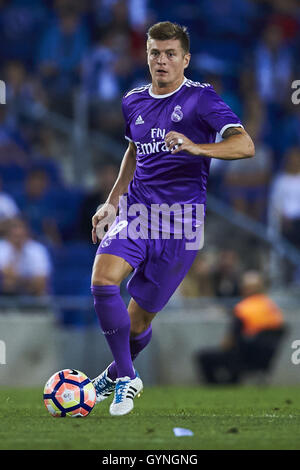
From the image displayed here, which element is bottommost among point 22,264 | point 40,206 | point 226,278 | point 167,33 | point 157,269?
point 226,278

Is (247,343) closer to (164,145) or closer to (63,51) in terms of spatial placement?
(164,145)

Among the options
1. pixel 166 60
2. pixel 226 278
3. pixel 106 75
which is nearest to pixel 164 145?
pixel 166 60

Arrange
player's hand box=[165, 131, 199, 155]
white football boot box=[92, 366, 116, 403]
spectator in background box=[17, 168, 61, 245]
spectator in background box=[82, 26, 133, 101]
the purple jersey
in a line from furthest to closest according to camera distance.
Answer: spectator in background box=[82, 26, 133, 101] < spectator in background box=[17, 168, 61, 245] < white football boot box=[92, 366, 116, 403] < the purple jersey < player's hand box=[165, 131, 199, 155]

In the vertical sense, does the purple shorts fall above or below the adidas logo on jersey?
below

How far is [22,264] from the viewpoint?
41.9 ft

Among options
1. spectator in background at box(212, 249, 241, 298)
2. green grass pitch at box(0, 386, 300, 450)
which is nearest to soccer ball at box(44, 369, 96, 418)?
green grass pitch at box(0, 386, 300, 450)

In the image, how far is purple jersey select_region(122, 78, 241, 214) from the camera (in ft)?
23.0

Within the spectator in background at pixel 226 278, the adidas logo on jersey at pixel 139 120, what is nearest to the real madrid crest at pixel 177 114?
the adidas logo on jersey at pixel 139 120

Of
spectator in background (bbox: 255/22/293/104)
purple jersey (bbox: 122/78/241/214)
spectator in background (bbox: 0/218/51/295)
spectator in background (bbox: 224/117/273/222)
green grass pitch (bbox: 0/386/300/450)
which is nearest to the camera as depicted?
green grass pitch (bbox: 0/386/300/450)

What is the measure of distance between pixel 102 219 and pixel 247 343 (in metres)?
5.47

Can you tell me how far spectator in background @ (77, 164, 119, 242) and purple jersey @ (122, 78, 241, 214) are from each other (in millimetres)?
6173

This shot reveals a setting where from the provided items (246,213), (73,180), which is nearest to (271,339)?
(246,213)

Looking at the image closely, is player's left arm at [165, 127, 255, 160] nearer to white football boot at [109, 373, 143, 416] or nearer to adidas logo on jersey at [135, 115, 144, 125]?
adidas logo on jersey at [135, 115, 144, 125]

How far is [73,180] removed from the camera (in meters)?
14.8
